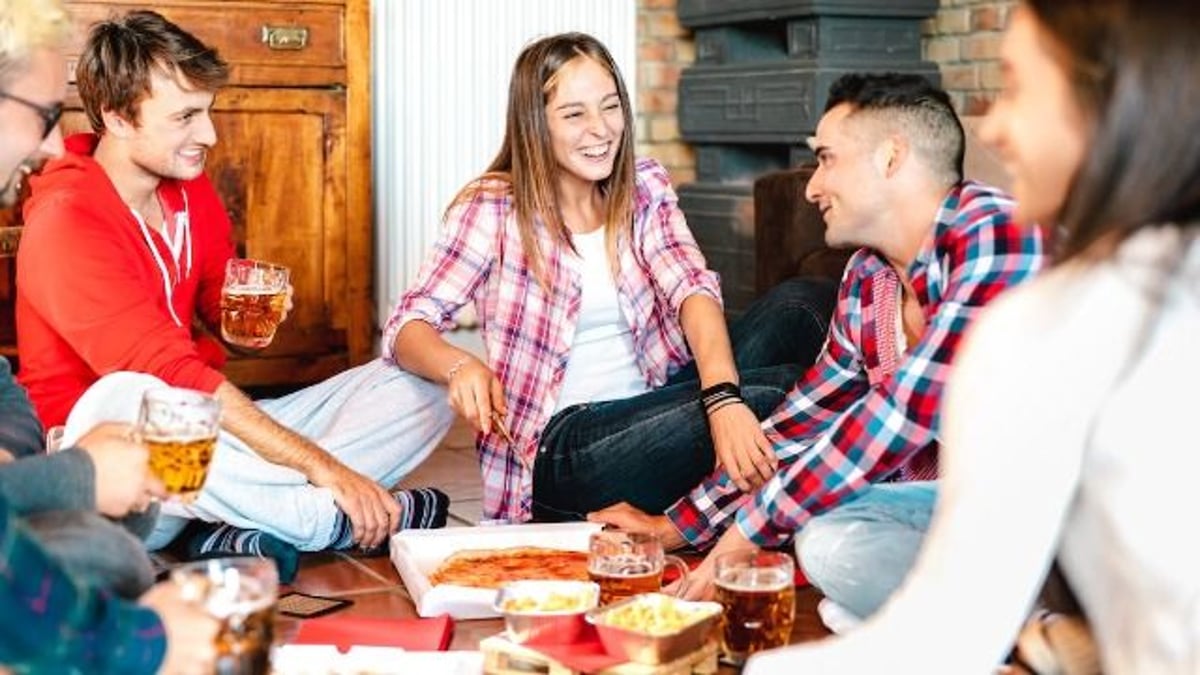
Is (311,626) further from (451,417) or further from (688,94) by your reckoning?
(688,94)

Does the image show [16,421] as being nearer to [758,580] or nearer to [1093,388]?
[758,580]

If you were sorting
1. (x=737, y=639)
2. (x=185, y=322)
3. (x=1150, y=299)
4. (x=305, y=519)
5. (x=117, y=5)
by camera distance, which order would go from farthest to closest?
1. (x=117, y=5)
2. (x=185, y=322)
3. (x=305, y=519)
4. (x=737, y=639)
5. (x=1150, y=299)

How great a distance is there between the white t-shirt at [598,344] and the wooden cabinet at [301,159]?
1.45 meters

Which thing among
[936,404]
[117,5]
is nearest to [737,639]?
[936,404]

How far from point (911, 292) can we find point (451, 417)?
1.00 m

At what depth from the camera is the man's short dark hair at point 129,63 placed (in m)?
2.88

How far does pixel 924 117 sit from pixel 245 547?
1.25 meters

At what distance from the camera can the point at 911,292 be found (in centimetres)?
258

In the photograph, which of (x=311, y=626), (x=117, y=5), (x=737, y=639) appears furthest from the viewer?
(x=117, y=5)

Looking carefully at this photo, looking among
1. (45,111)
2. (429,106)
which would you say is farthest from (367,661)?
(429,106)

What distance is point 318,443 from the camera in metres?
3.08

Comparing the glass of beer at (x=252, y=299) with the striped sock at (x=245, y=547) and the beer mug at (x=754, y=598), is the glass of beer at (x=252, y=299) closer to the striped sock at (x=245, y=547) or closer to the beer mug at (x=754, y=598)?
the striped sock at (x=245, y=547)

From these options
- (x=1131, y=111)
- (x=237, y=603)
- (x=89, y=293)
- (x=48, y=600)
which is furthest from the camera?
(x=89, y=293)

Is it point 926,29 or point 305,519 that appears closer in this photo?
point 305,519
